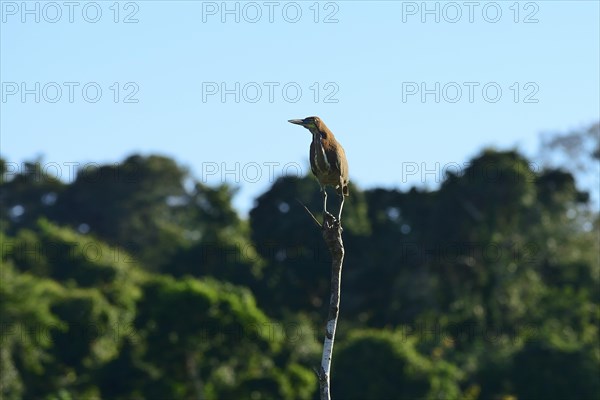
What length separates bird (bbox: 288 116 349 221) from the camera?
922 centimetres

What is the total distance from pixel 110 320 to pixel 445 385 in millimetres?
11228

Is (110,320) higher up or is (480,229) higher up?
(480,229)

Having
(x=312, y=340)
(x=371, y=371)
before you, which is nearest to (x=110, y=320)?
(x=312, y=340)

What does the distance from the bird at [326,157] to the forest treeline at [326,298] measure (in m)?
21.1

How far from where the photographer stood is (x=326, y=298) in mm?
48219

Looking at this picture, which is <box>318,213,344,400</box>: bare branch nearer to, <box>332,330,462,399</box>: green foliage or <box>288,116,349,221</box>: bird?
<box>288,116,349,221</box>: bird

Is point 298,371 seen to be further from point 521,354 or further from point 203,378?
point 521,354

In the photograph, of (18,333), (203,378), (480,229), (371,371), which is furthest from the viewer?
(480,229)

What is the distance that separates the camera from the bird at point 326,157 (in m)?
9.22

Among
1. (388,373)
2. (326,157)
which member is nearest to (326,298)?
(388,373)

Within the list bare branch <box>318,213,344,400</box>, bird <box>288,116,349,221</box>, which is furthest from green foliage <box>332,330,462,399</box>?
bare branch <box>318,213,344,400</box>

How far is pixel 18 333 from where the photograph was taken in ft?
119

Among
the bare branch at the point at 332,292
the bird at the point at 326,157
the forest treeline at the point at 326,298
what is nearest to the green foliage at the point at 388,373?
the forest treeline at the point at 326,298

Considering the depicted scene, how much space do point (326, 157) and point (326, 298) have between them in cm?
3921
